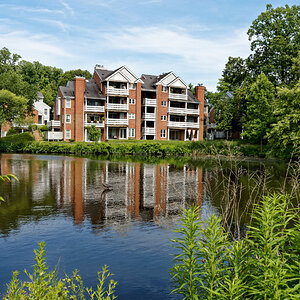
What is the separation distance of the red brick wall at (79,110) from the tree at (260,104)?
27.9 m

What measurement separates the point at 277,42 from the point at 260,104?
926 cm

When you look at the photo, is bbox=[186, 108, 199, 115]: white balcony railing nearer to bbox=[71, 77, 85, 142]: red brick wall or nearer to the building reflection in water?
bbox=[71, 77, 85, 142]: red brick wall

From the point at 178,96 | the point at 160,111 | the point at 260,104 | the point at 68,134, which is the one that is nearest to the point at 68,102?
the point at 68,134

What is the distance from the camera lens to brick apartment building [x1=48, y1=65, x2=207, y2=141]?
189 feet

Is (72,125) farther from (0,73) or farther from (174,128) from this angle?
(174,128)

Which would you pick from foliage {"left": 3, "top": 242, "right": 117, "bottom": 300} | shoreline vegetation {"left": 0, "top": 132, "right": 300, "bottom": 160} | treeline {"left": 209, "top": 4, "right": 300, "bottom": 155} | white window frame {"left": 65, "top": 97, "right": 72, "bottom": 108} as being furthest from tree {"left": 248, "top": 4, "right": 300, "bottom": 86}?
foliage {"left": 3, "top": 242, "right": 117, "bottom": 300}

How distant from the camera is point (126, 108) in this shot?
6031 centimetres

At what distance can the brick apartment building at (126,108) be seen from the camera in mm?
57656

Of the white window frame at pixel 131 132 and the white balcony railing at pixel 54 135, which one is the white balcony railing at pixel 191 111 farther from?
the white balcony railing at pixel 54 135

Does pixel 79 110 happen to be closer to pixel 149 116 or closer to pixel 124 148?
pixel 124 148

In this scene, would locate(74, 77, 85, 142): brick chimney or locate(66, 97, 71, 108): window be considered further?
locate(66, 97, 71, 108): window

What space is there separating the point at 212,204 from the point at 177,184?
6.42 metres

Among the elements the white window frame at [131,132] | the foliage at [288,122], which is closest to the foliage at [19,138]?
the white window frame at [131,132]

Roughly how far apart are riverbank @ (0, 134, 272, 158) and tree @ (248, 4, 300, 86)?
11.5m
